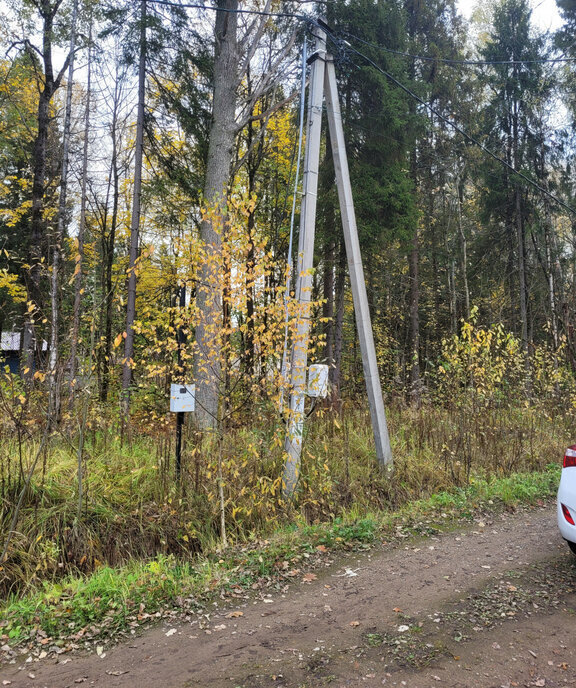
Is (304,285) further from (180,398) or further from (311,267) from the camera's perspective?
(180,398)

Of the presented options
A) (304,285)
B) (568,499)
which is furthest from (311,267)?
(568,499)

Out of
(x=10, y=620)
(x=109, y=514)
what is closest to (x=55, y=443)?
(x=109, y=514)

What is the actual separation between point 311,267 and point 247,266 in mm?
1410

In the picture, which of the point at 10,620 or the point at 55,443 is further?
the point at 55,443

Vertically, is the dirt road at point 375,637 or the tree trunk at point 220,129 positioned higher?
the tree trunk at point 220,129

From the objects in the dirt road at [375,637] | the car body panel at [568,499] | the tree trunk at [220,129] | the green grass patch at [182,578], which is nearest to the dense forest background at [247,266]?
the tree trunk at [220,129]

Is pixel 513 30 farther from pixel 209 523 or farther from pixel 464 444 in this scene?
pixel 209 523

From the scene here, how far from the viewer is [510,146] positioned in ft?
53.5

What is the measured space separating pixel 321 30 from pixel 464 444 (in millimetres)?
6809

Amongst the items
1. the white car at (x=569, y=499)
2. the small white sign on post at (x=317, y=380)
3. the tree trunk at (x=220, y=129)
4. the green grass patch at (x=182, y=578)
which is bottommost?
the green grass patch at (x=182, y=578)

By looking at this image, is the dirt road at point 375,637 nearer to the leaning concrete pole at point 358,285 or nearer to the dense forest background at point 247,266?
the dense forest background at point 247,266

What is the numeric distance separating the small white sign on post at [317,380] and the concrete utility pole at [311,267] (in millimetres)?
90

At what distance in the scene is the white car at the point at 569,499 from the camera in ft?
13.0

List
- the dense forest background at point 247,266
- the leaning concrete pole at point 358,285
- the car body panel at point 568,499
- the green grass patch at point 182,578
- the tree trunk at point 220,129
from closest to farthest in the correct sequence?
the green grass patch at point 182,578 < the car body panel at point 568,499 < the dense forest background at point 247,266 < the leaning concrete pole at point 358,285 < the tree trunk at point 220,129
